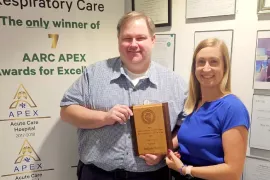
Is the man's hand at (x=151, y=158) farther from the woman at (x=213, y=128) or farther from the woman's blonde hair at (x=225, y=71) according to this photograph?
the woman's blonde hair at (x=225, y=71)

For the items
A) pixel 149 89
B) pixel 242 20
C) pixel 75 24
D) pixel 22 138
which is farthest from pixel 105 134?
pixel 242 20

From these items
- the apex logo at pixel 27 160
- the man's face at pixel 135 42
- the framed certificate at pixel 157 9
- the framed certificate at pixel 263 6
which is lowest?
the apex logo at pixel 27 160

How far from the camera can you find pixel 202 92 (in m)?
1.36

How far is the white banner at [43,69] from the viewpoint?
1649 millimetres

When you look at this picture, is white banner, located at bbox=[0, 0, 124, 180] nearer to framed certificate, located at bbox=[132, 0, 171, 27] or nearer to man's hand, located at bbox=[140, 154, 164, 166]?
framed certificate, located at bbox=[132, 0, 171, 27]

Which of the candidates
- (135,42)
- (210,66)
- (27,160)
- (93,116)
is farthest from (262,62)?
(27,160)

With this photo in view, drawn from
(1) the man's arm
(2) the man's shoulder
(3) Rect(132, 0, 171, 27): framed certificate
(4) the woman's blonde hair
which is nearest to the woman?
(4) the woman's blonde hair

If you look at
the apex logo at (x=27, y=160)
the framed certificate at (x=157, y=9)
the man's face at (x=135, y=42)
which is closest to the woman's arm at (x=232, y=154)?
the man's face at (x=135, y=42)

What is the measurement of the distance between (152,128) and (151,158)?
17cm

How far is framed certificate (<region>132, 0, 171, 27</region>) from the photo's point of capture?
188 cm

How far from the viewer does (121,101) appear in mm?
1480

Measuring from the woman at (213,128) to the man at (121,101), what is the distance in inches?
7.4

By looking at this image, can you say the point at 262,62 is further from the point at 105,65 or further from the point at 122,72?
the point at 105,65

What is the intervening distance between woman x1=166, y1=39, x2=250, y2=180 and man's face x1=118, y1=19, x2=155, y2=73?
0.93ft
